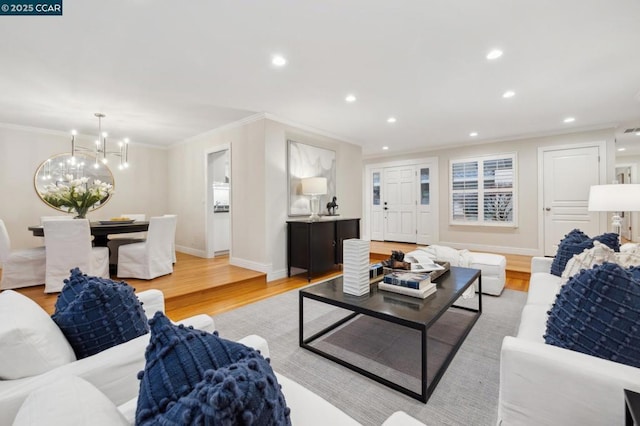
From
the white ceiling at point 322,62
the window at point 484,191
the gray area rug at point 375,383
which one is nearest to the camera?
the gray area rug at point 375,383

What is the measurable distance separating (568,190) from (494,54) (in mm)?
3980

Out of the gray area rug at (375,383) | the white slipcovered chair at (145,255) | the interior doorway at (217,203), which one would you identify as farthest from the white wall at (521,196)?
the white slipcovered chair at (145,255)

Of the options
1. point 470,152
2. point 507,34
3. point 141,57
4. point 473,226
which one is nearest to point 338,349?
point 507,34

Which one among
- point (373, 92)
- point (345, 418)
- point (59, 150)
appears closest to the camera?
point (345, 418)

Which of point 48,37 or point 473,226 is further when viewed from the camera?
point 473,226

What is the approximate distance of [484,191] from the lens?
5.94 m

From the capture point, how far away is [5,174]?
4.44 meters

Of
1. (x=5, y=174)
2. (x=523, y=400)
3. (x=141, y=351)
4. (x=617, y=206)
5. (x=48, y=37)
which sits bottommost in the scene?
(x=523, y=400)

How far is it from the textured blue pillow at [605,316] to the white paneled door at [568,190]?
5153 mm

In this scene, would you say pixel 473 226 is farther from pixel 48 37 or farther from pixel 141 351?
pixel 48 37

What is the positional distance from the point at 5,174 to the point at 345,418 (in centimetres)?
626

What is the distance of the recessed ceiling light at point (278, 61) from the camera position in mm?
2568

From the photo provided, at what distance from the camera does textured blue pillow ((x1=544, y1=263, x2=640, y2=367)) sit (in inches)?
40.0

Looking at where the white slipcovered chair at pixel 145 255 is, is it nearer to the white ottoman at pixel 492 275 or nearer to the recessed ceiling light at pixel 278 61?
the recessed ceiling light at pixel 278 61
